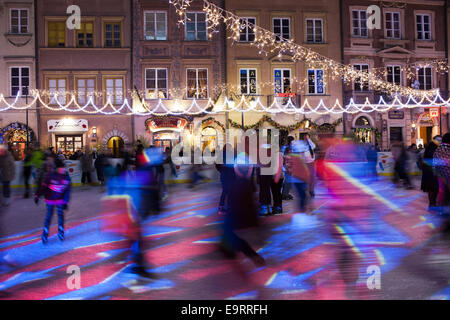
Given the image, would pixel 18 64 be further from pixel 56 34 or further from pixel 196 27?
pixel 196 27

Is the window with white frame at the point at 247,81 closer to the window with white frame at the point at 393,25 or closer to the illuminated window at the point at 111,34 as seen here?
the illuminated window at the point at 111,34

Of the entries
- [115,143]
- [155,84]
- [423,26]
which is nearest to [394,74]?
[423,26]

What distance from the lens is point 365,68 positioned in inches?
1177

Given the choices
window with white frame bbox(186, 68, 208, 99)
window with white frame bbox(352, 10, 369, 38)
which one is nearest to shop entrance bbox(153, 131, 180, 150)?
window with white frame bbox(186, 68, 208, 99)

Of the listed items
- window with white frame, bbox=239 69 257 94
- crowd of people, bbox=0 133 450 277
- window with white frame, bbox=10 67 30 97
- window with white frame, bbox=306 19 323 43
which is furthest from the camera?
window with white frame, bbox=306 19 323 43

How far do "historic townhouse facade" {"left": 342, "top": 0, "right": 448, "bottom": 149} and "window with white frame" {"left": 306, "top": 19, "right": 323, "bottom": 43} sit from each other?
1.61 meters

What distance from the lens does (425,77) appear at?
101 ft

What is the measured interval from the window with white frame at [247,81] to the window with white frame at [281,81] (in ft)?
4.59

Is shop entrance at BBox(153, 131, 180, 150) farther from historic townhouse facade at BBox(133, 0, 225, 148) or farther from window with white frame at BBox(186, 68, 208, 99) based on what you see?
window with white frame at BBox(186, 68, 208, 99)

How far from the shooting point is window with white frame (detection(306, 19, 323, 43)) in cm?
2931

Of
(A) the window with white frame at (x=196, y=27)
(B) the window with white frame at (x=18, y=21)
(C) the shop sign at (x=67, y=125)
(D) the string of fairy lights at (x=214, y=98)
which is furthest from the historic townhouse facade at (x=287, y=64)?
(B) the window with white frame at (x=18, y=21)
